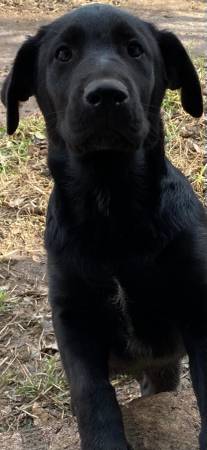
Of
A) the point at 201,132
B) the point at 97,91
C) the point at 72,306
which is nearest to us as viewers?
the point at 97,91

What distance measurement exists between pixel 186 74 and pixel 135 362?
1.10 metres

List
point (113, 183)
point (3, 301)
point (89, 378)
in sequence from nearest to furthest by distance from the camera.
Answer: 1. point (89, 378)
2. point (113, 183)
3. point (3, 301)

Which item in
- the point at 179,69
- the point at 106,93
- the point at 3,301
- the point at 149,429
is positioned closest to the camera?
the point at 106,93

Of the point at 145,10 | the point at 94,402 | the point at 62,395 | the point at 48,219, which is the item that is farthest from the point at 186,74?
the point at 145,10

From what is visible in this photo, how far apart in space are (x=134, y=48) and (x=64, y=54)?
9.5 inches

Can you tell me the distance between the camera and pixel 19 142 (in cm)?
554

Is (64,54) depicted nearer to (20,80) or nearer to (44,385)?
(20,80)

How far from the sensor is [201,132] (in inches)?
215

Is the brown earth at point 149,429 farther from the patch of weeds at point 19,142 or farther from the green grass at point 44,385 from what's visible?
the patch of weeds at point 19,142

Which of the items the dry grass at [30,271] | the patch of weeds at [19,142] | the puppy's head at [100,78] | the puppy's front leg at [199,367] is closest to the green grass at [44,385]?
the dry grass at [30,271]

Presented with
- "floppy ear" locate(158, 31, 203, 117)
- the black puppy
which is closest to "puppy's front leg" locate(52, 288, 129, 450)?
the black puppy

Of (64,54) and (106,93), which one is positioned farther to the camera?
(64,54)

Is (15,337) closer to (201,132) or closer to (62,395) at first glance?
(62,395)

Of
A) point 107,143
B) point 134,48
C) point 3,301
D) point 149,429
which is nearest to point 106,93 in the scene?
point 107,143
